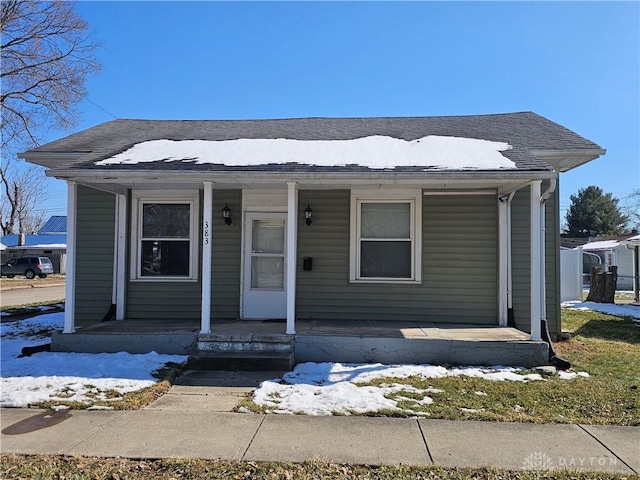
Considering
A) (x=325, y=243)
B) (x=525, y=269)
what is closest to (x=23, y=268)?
(x=325, y=243)

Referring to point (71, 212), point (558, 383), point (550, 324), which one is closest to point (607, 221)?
point (550, 324)

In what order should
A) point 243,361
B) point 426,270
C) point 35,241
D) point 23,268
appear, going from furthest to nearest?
1. point 35,241
2. point 23,268
3. point 426,270
4. point 243,361

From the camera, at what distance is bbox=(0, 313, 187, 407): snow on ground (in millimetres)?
4992

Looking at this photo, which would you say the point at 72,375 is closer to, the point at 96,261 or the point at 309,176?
the point at 96,261

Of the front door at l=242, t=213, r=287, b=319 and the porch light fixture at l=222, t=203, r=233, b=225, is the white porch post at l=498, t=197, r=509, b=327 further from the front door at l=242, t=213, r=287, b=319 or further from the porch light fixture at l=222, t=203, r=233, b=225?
the porch light fixture at l=222, t=203, r=233, b=225

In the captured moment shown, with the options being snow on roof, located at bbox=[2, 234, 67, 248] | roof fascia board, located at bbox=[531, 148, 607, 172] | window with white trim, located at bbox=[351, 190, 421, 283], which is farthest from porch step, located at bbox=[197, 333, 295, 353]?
snow on roof, located at bbox=[2, 234, 67, 248]

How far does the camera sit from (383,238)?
26.5 ft

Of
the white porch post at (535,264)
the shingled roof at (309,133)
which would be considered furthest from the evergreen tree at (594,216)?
the white porch post at (535,264)

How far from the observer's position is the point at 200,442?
3.86m

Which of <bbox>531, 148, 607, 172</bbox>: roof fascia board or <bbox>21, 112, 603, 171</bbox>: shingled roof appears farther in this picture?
<bbox>531, 148, 607, 172</bbox>: roof fascia board

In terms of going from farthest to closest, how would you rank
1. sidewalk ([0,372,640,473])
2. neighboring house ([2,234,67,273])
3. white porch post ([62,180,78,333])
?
→ neighboring house ([2,234,67,273]) → white porch post ([62,180,78,333]) → sidewalk ([0,372,640,473])

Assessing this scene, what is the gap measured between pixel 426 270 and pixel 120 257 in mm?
5462

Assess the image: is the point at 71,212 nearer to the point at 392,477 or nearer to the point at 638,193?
the point at 392,477

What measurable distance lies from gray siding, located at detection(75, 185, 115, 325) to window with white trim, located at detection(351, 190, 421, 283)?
4426 millimetres
